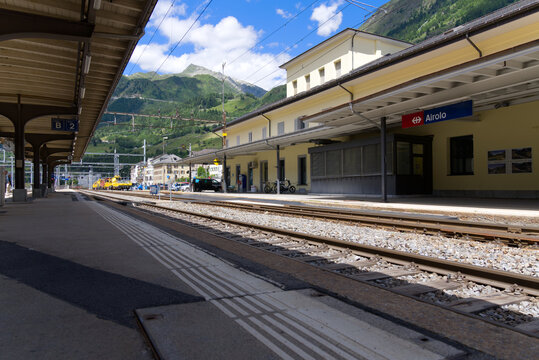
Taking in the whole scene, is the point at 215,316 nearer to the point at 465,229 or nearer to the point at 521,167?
the point at 465,229

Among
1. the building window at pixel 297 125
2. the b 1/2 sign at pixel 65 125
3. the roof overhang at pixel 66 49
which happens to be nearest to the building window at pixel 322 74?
the building window at pixel 297 125

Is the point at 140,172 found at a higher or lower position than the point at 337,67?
lower

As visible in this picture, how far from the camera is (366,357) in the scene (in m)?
2.49

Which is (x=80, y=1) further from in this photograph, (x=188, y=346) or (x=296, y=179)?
(x=296, y=179)

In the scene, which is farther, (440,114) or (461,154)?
(461,154)

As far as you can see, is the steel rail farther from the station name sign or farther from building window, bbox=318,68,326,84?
building window, bbox=318,68,326,84

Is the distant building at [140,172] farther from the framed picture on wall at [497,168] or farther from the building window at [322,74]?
the framed picture on wall at [497,168]

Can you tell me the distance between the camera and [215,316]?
3.23 m

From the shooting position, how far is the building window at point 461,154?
1909 cm

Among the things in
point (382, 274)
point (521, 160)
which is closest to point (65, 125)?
point (382, 274)

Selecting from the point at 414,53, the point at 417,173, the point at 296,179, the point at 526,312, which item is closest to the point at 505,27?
the point at 414,53

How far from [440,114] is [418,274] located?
11862mm

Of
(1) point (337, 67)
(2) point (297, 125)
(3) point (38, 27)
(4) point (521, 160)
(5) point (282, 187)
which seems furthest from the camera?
(1) point (337, 67)

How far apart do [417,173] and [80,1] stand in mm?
17713
